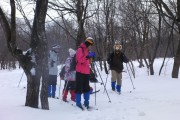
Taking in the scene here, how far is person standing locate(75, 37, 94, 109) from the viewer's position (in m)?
8.20

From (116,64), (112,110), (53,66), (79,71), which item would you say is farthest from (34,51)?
(116,64)

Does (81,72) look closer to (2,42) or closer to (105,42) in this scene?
(105,42)

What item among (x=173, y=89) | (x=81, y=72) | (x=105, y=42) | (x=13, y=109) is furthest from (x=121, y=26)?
(x=13, y=109)

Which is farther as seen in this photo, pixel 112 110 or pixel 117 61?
pixel 117 61

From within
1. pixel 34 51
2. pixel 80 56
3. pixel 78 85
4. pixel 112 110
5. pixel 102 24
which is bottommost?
pixel 112 110

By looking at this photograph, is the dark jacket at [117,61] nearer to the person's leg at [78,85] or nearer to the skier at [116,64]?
the skier at [116,64]

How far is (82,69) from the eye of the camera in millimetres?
8289

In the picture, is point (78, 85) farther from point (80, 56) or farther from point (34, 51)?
point (34, 51)

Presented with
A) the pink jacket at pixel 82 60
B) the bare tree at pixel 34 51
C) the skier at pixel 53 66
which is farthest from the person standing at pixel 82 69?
the skier at pixel 53 66

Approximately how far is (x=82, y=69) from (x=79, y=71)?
10cm

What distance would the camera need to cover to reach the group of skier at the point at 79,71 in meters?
8.25

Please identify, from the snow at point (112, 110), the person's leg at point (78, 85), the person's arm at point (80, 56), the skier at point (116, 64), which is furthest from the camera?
the skier at point (116, 64)

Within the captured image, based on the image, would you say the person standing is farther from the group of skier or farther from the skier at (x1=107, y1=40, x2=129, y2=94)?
the skier at (x1=107, y1=40, x2=129, y2=94)

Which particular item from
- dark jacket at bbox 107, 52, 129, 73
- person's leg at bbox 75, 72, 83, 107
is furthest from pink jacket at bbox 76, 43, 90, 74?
dark jacket at bbox 107, 52, 129, 73
